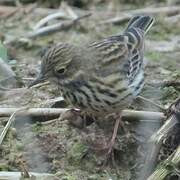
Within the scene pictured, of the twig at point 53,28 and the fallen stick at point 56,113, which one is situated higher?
the twig at point 53,28

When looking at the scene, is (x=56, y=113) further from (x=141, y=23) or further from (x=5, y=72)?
(x=141, y=23)

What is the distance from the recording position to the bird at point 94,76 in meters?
5.30

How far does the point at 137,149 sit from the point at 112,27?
3.27m

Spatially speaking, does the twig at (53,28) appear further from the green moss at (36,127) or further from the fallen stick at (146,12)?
the green moss at (36,127)

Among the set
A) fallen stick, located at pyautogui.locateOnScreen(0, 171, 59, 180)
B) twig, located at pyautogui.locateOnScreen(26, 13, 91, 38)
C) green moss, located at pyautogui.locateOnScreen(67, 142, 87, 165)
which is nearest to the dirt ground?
green moss, located at pyautogui.locateOnScreen(67, 142, 87, 165)

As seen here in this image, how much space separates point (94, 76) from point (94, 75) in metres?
0.01

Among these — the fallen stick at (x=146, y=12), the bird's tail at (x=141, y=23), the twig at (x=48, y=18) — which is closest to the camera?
the bird's tail at (x=141, y=23)

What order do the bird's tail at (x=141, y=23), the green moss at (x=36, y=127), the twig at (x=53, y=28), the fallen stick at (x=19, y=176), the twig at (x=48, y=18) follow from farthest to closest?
the twig at (x=48, y=18), the twig at (x=53, y=28), the bird's tail at (x=141, y=23), the green moss at (x=36, y=127), the fallen stick at (x=19, y=176)

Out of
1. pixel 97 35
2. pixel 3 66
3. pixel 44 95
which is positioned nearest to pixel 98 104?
pixel 44 95

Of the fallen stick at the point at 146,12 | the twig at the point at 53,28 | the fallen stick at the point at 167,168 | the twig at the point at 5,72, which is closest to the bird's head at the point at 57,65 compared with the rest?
the fallen stick at the point at 167,168

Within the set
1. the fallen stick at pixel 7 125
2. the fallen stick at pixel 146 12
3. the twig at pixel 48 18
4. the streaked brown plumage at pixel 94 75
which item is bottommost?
the fallen stick at pixel 7 125

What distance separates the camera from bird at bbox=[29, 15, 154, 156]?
5.30 meters

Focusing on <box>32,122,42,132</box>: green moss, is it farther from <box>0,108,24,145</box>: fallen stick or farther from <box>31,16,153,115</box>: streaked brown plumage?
<box>31,16,153,115</box>: streaked brown plumage

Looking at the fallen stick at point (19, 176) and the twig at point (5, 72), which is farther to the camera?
the twig at point (5, 72)
